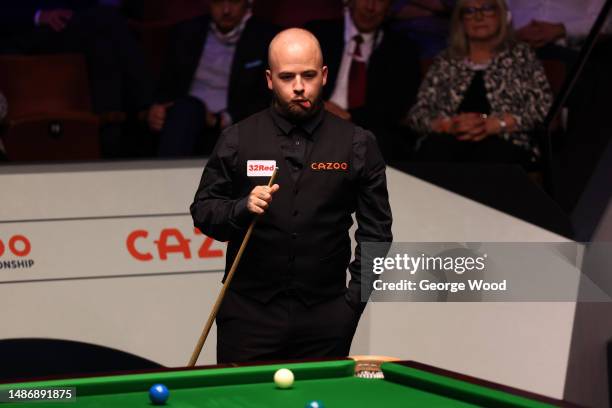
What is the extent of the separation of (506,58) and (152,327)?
210 centimetres

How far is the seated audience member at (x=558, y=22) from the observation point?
566cm

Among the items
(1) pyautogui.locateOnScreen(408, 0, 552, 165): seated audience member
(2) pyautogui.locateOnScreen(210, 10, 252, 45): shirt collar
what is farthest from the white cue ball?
(2) pyautogui.locateOnScreen(210, 10, 252, 45): shirt collar

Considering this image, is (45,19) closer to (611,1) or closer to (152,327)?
(152,327)

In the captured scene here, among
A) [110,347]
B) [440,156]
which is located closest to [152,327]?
[110,347]

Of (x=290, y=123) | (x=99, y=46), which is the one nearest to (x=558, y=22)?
(x=99, y=46)

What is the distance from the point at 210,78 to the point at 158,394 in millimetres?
3461

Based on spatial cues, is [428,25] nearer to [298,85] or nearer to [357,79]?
[357,79]

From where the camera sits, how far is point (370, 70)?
5426 mm

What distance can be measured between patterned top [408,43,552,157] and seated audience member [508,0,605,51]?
49cm

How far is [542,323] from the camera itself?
15.2 feet

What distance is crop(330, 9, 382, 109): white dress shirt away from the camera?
5.48 metres

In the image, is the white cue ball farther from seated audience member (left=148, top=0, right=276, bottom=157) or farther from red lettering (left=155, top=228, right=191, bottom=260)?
seated audience member (left=148, top=0, right=276, bottom=157)

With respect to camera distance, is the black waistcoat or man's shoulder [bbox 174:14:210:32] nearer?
the black waistcoat

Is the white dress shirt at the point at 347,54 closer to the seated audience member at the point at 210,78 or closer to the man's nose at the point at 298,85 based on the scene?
the seated audience member at the point at 210,78
